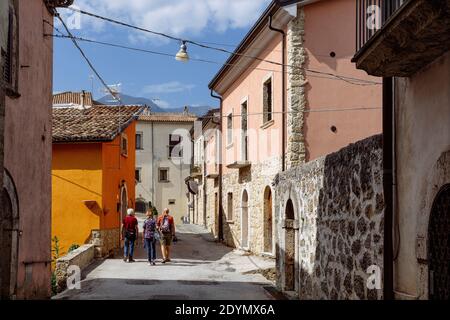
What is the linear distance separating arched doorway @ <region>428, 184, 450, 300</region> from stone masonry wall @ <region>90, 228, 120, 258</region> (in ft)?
46.0

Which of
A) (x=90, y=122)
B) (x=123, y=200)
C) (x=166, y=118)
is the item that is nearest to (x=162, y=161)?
(x=166, y=118)

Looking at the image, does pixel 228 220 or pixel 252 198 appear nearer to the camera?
pixel 252 198

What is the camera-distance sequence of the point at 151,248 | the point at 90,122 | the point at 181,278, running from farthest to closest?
the point at 90,122 → the point at 151,248 → the point at 181,278

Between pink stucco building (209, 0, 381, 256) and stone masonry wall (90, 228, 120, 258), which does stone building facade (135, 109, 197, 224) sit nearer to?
stone masonry wall (90, 228, 120, 258)

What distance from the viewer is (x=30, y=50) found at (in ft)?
33.6

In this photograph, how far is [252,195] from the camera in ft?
65.1

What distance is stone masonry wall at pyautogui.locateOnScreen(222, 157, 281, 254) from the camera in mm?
17875

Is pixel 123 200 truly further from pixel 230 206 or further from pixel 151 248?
pixel 151 248

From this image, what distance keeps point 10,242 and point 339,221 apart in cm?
491

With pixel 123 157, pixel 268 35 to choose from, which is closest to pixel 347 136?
pixel 268 35

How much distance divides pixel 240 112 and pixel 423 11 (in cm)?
1760

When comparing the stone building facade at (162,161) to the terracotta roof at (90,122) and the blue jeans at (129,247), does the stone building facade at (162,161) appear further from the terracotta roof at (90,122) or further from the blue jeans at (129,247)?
the blue jeans at (129,247)

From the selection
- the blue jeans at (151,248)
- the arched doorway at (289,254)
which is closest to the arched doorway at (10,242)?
the arched doorway at (289,254)

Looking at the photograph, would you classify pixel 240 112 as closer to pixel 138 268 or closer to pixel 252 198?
pixel 252 198
